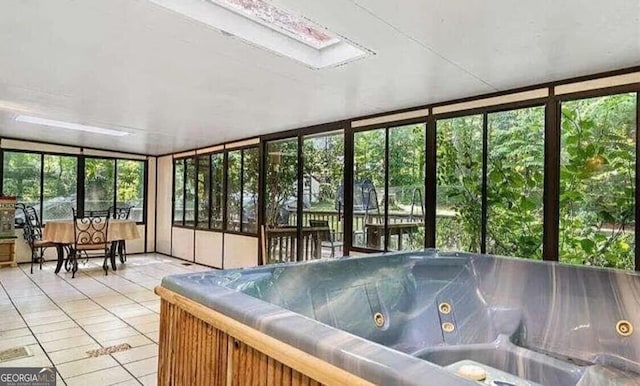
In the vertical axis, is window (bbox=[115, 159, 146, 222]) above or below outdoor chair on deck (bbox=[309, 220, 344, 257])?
above

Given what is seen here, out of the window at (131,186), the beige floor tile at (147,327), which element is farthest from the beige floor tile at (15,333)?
the window at (131,186)

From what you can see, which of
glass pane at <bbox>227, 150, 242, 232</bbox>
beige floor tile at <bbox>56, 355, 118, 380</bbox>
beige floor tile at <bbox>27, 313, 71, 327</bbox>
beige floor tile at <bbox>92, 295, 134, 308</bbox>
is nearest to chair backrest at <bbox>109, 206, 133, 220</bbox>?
glass pane at <bbox>227, 150, 242, 232</bbox>

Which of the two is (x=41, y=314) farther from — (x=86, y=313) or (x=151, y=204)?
(x=151, y=204)

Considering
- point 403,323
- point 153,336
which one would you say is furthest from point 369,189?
point 153,336

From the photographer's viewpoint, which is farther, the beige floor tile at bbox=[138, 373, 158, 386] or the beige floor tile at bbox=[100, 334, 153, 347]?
the beige floor tile at bbox=[100, 334, 153, 347]

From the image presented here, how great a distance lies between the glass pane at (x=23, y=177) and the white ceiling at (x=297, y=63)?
9.45 ft

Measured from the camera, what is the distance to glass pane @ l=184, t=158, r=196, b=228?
723 centimetres

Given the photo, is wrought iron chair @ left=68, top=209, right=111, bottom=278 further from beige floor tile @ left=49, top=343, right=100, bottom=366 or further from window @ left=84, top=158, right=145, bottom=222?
beige floor tile @ left=49, top=343, right=100, bottom=366

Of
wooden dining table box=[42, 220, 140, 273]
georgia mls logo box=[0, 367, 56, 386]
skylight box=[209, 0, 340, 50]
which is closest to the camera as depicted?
skylight box=[209, 0, 340, 50]

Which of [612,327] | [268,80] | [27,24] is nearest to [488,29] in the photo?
[268,80]

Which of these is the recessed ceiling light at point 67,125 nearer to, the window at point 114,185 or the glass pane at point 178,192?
the glass pane at point 178,192

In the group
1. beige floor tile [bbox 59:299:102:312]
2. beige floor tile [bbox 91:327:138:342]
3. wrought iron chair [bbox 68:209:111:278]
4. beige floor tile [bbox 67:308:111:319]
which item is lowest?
beige floor tile [bbox 91:327:138:342]

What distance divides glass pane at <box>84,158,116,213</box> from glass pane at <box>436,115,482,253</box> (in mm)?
6511

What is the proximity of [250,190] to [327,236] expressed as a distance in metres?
1.69
